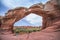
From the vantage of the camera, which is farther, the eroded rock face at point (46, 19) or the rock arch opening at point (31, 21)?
the rock arch opening at point (31, 21)

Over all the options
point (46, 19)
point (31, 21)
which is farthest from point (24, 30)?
point (46, 19)

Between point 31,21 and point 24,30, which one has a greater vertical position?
point 31,21

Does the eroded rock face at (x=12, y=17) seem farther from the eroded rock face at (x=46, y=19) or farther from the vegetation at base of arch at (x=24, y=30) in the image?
the vegetation at base of arch at (x=24, y=30)

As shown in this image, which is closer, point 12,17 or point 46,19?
point 46,19

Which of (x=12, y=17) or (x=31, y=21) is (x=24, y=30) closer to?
(x=31, y=21)

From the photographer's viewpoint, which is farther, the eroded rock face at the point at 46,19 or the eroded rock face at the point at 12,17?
the eroded rock face at the point at 12,17

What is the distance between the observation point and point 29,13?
10.9 feet

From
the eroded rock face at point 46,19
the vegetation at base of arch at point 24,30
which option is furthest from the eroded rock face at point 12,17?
the vegetation at base of arch at point 24,30

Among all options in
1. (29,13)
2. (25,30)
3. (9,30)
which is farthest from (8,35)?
(29,13)

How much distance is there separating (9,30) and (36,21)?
1.72 feet

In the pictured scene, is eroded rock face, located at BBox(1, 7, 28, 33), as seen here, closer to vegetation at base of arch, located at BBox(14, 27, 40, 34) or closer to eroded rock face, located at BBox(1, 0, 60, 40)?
eroded rock face, located at BBox(1, 0, 60, 40)

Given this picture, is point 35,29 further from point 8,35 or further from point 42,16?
point 8,35

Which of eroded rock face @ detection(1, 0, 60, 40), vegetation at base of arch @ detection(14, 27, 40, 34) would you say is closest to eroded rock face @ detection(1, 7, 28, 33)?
eroded rock face @ detection(1, 0, 60, 40)

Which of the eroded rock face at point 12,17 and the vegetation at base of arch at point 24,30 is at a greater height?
the eroded rock face at point 12,17
